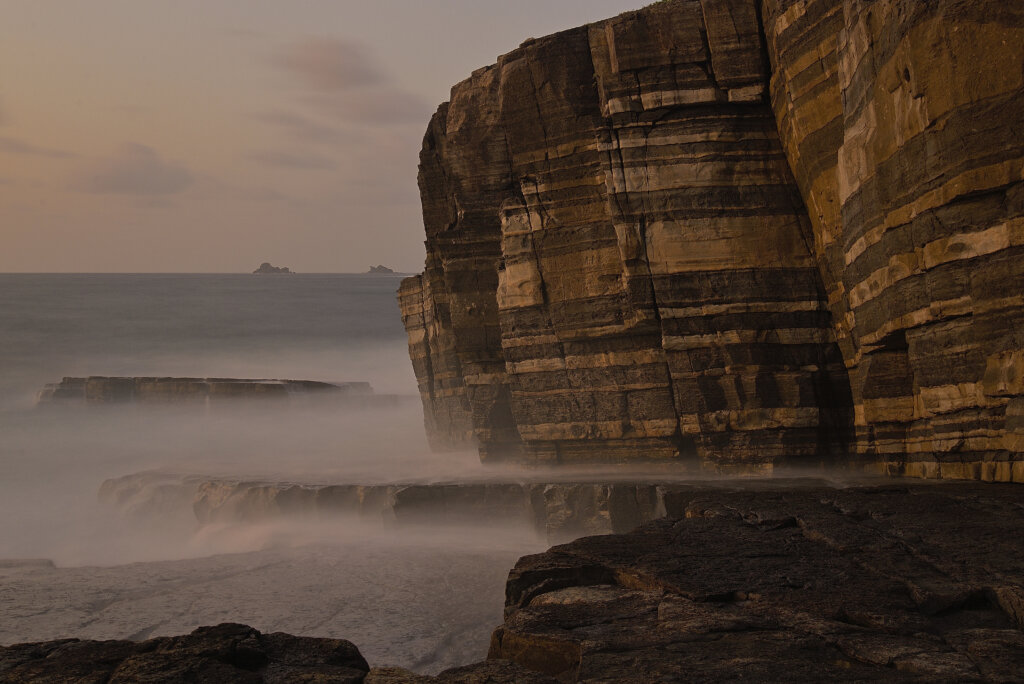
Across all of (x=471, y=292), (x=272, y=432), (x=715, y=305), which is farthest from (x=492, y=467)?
(x=272, y=432)

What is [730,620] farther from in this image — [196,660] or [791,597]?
[196,660]

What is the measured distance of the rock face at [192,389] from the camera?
33.1m

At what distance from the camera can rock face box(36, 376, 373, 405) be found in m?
33.1

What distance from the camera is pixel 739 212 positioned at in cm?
1199

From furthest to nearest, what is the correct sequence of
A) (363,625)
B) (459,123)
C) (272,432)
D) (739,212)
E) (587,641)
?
(272,432) → (459,123) → (739,212) → (363,625) → (587,641)

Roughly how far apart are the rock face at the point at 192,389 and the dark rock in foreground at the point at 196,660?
2883 centimetres

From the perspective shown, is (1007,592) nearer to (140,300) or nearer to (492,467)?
(492,467)

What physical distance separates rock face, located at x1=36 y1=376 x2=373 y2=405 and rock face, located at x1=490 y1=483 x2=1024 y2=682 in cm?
2739

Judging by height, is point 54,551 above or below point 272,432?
below

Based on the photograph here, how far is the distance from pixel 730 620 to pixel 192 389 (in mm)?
31685

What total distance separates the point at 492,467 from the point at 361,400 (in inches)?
769

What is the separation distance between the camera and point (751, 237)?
1194 cm

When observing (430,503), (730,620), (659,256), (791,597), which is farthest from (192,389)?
(730,620)

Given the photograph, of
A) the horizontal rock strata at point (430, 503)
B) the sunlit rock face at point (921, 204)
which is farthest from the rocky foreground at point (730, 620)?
the horizontal rock strata at point (430, 503)
